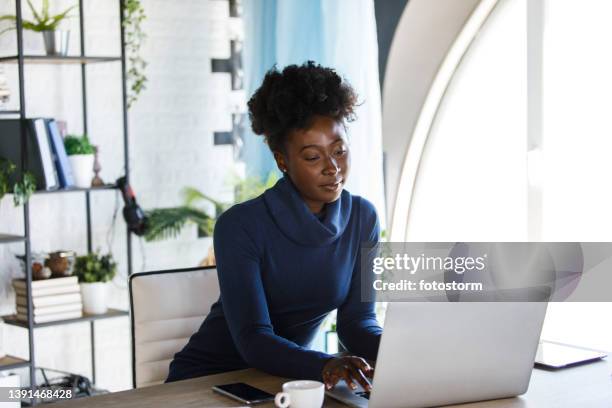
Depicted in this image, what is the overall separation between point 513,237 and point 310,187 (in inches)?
85.4

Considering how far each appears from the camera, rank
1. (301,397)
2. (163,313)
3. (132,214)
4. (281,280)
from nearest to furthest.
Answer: (301,397) → (281,280) → (163,313) → (132,214)

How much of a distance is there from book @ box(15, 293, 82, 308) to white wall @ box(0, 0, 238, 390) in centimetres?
20

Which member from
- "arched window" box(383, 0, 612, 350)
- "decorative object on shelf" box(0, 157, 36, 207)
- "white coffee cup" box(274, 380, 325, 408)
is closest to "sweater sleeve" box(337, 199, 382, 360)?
"white coffee cup" box(274, 380, 325, 408)

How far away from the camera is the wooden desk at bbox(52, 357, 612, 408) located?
1834 mm

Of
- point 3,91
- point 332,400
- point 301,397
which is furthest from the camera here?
point 3,91

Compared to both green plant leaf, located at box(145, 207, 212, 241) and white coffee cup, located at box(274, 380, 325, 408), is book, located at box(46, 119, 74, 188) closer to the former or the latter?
green plant leaf, located at box(145, 207, 212, 241)

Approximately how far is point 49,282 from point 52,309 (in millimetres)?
114

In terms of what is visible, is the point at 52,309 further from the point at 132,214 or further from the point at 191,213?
the point at 191,213

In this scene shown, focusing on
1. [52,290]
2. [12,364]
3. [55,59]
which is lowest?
[12,364]

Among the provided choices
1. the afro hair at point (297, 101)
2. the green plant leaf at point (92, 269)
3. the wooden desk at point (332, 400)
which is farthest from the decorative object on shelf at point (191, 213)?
the wooden desk at point (332, 400)

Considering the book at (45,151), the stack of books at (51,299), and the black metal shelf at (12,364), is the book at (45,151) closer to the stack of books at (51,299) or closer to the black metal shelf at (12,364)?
the stack of books at (51,299)

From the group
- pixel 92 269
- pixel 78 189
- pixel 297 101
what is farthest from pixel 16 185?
pixel 297 101

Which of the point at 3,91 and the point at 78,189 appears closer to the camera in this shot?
the point at 3,91

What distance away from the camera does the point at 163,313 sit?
7.97ft
